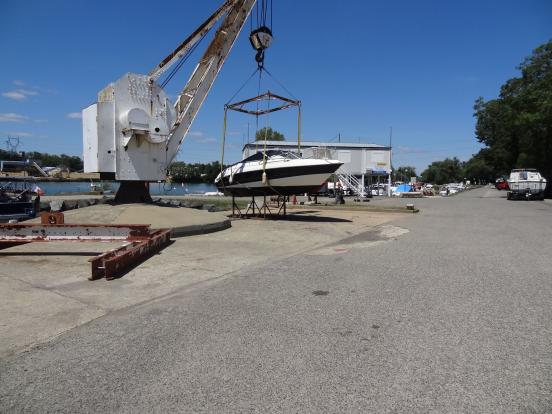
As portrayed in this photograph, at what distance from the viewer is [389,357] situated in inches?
136

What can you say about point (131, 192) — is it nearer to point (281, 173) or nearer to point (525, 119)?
point (281, 173)

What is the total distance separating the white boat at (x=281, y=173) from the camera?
592 inches

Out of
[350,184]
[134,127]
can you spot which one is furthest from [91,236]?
[350,184]

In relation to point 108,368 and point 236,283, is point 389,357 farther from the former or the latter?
point 236,283

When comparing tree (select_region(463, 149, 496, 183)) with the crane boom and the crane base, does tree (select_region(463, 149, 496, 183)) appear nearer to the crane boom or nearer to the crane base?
the crane boom

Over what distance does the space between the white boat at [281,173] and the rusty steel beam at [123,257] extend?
703 cm

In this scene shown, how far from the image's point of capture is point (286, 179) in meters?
15.4

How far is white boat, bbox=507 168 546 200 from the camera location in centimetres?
3562

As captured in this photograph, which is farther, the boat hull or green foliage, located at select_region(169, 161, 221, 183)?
green foliage, located at select_region(169, 161, 221, 183)

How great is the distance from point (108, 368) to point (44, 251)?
656cm

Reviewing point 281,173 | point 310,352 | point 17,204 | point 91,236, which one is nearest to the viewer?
point 310,352

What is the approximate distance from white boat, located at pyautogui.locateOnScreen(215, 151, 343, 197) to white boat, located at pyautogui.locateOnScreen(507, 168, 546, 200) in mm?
28117

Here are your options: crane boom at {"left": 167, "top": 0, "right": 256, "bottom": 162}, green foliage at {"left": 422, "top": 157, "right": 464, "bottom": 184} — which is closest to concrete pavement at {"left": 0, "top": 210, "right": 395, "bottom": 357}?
crane boom at {"left": 167, "top": 0, "right": 256, "bottom": 162}

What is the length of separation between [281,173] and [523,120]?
3427cm
